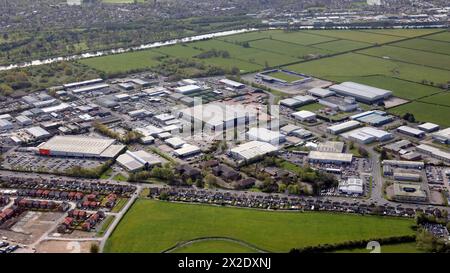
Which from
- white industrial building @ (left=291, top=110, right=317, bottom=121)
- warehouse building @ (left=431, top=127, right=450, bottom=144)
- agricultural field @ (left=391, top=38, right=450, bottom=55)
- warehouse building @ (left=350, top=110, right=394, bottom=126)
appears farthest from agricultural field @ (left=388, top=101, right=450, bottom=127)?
agricultural field @ (left=391, top=38, right=450, bottom=55)

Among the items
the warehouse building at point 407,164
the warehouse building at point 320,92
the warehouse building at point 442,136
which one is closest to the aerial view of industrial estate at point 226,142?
the warehouse building at point 407,164

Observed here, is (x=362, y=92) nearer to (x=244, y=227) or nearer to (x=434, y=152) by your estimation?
Answer: (x=434, y=152)

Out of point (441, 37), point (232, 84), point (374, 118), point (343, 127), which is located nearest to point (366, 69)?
point (374, 118)

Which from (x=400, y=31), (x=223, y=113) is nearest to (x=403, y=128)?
(x=223, y=113)

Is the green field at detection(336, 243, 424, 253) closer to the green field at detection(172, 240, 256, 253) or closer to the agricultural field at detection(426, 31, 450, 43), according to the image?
the green field at detection(172, 240, 256, 253)

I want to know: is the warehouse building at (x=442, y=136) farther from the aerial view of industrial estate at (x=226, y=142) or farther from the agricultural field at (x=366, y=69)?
the agricultural field at (x=366, y=69)

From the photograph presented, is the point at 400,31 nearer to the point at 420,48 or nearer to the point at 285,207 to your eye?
the point at 420,48

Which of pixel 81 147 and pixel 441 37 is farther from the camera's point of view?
pixel 441 37
